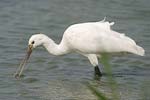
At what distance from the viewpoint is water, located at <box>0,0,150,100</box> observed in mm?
7793

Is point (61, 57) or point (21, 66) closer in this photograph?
point (21, 66)

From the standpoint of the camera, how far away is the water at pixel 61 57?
7793 millimetres

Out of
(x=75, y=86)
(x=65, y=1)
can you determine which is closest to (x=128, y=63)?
(x=75, y=86)

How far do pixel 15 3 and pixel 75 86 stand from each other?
595 centimetres

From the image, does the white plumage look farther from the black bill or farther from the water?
the water

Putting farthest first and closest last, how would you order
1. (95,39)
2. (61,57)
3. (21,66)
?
(61,57) → (21,66) → (95,39)

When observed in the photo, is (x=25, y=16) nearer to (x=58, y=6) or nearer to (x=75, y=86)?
(x=58, y=6)

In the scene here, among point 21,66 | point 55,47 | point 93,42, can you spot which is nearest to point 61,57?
point 55,47

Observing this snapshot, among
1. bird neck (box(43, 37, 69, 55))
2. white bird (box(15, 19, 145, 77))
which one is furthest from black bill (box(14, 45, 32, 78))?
bird neck (box(43, 37, 69, 55))

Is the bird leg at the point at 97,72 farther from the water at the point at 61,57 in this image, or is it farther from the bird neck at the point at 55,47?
the bird neck at the point at 55,47

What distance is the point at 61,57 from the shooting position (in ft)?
32.3

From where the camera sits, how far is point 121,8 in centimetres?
1309

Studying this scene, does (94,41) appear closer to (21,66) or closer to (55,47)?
(55,47)

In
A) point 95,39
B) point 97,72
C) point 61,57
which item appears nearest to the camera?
point 95,39
